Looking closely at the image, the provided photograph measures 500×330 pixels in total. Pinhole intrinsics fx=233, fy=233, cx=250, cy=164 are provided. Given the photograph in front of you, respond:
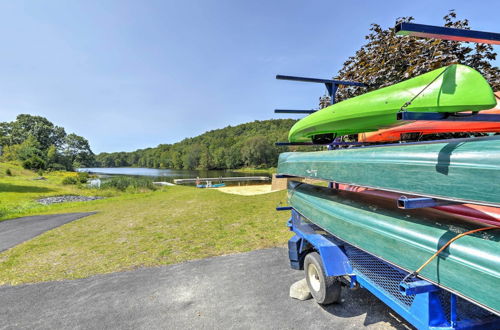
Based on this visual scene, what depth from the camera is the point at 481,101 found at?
1.92 m

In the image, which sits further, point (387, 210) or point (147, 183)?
point (147, 183)

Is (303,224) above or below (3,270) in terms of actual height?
above

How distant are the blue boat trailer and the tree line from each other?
61.8m

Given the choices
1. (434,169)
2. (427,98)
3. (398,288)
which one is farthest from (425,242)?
(427,98)

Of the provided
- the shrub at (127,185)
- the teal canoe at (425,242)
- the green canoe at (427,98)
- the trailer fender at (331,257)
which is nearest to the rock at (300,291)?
the trailer fender at (331,257)

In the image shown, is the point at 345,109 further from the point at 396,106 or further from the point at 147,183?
the point at 147,183

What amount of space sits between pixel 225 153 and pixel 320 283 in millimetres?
95156

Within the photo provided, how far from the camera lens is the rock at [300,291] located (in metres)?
3.86

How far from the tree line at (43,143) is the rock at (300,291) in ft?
200

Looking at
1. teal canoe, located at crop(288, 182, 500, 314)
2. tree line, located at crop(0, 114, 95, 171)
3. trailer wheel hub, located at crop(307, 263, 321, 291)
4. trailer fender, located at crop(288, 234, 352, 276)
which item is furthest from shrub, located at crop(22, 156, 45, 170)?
teal canoe, located at crop(288, 182, 500, 314)

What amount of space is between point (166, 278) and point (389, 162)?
4.72 metres

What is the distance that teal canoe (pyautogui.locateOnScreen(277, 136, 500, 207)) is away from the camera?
4.96 feet

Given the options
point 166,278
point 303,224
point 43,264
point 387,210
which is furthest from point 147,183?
point 387,210

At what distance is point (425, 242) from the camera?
1859 mm
